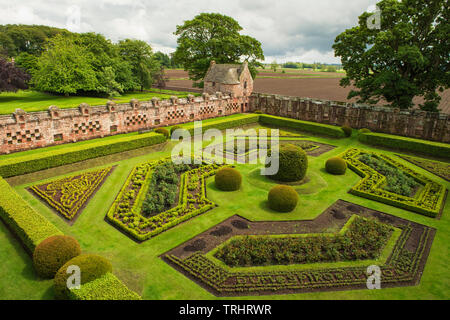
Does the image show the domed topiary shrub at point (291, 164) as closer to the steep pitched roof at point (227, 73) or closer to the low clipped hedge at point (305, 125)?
the low clipped hedge at point (305, 125)

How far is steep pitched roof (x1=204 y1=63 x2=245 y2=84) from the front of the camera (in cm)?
4830

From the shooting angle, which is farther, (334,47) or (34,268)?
(334,47)

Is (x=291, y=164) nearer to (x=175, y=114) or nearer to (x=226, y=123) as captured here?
(x=226, y=123)

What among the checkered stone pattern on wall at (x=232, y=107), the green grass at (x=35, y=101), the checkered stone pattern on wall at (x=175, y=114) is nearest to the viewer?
the checkered stone pattern on wall at (x=175, y=114)

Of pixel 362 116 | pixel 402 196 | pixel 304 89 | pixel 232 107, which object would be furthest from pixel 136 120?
pixel 304 89

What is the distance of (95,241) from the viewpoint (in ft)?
50.0

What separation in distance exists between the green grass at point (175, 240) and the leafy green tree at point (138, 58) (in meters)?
54.4

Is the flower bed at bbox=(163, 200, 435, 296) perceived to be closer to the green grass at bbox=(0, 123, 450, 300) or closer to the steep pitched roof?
the green grass at bbox=(0, 123, 450, 300)

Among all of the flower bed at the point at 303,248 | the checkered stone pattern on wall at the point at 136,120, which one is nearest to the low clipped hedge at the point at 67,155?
the checkered stone pattern on wall at the point at 136,120

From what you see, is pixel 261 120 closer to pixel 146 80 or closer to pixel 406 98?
pixel 406 98

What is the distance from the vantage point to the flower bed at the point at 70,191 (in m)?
18.1

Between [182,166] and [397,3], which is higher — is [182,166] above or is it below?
below

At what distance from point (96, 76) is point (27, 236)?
56505mm

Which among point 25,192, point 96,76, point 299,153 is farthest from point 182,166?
point 96,76
